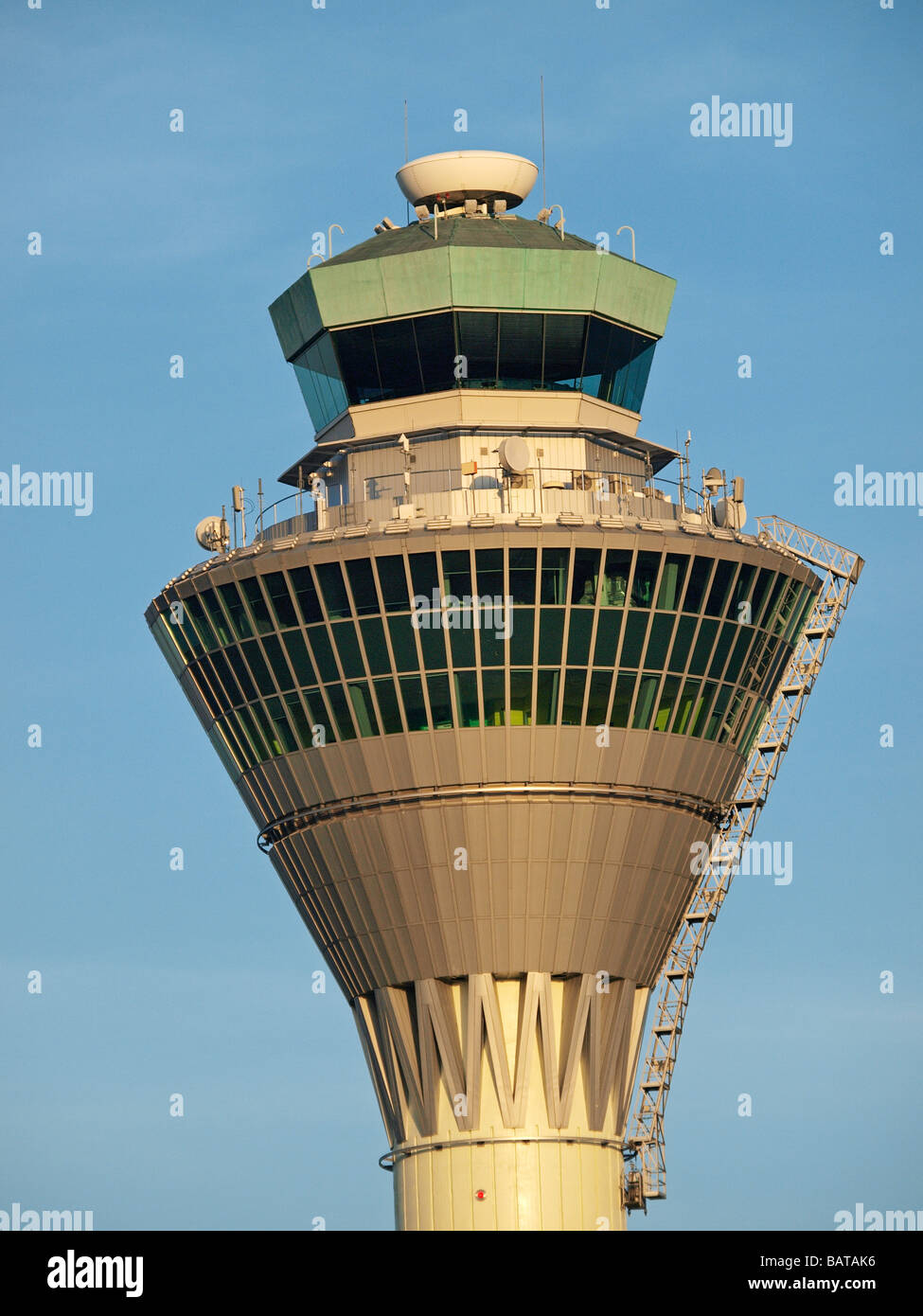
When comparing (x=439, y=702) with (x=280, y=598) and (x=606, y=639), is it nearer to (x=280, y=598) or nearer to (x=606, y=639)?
(x=606, y=639)

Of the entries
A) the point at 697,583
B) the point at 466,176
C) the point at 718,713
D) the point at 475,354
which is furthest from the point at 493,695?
the point at 466,176

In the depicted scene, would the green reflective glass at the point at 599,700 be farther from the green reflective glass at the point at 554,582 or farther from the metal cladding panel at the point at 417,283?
the metal cladding panel at the point at 417,283

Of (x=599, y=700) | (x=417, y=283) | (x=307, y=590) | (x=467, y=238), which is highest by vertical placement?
(x=467, y=238)

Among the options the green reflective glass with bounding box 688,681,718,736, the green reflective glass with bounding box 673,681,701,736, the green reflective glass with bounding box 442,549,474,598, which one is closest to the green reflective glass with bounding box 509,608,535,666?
the green reflective glass with bounding box 442,549,474,598
